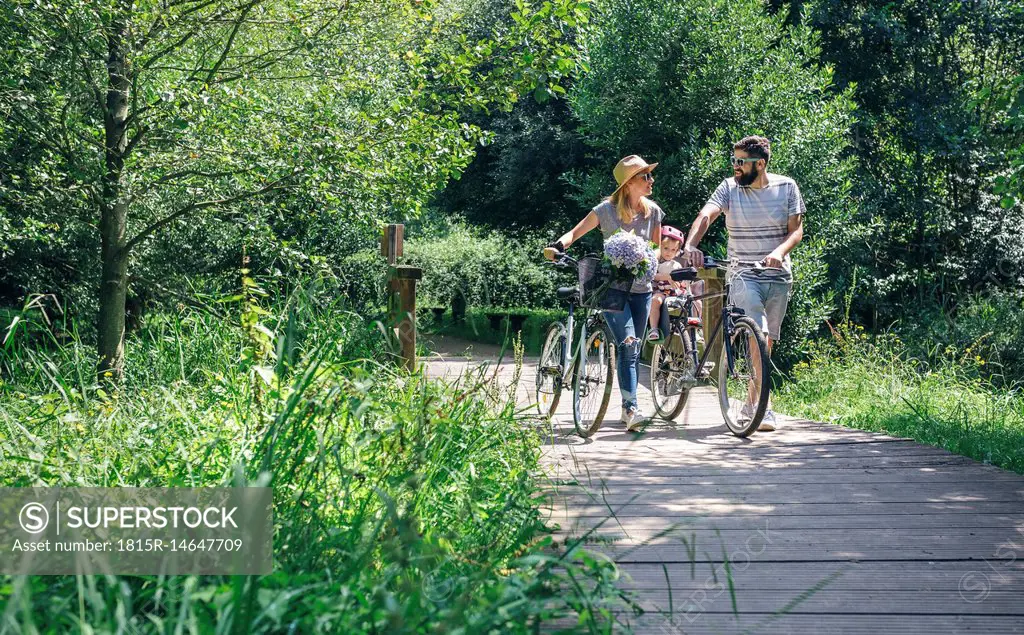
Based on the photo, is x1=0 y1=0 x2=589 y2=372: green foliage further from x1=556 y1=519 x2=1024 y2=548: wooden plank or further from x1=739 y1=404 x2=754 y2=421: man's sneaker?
x1=556 y1=519 x2=1024 y2=548: wooden plank

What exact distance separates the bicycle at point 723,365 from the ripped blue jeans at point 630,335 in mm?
260

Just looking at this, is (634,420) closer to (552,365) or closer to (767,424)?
(552,365)

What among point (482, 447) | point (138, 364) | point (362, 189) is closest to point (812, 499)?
point (482, 447)

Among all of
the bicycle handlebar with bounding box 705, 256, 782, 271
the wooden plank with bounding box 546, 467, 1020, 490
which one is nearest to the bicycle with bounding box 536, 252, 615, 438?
the bicycle handlebar with bounding box 705, 256, 782, 271

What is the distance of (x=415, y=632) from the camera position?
233 centimetres

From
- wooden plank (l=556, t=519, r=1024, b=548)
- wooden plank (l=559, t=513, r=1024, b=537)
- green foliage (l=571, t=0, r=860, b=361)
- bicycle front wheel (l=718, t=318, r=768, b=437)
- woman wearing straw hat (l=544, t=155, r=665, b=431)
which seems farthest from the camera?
green foliage (l=571, t=0, r=860, b=361)

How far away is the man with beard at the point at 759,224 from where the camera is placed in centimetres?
664

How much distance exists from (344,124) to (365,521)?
21.8ft

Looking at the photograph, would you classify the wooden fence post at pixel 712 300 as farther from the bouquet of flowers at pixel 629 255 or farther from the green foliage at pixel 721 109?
the green foliage at pixel 721 109

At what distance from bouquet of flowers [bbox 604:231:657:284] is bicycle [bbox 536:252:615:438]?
0.31 metres

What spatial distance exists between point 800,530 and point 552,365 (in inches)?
114

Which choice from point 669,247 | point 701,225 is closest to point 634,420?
point 701,225

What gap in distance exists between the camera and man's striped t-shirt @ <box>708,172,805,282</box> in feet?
21.8

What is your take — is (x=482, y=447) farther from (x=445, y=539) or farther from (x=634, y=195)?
(x=634, y=195)
